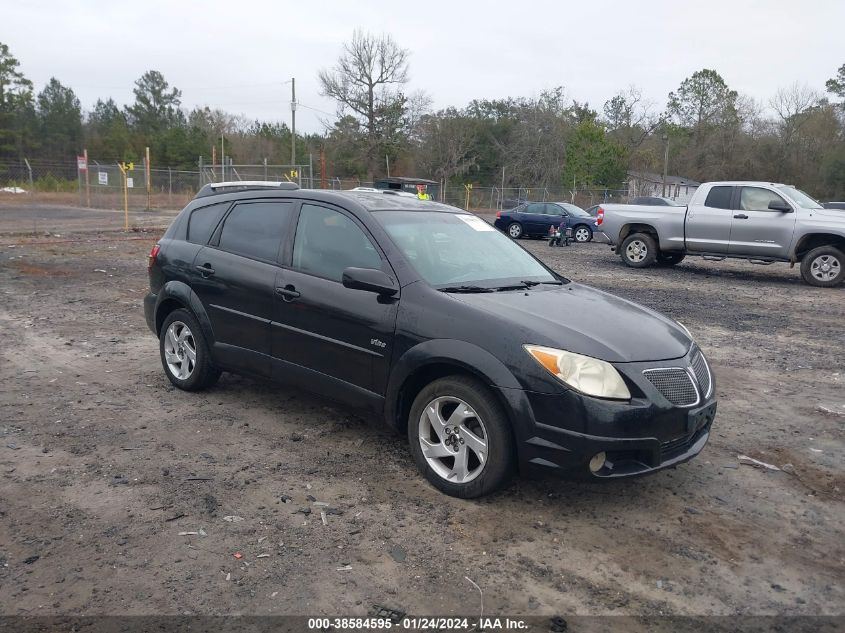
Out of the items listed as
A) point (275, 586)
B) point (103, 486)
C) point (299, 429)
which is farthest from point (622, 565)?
point (103, 486)

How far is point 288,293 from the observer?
4680mm

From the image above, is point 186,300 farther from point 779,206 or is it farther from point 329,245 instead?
point 779,206

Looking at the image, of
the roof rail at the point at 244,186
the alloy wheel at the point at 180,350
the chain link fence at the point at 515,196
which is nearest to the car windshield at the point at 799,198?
the roof rail at the point at 244,186

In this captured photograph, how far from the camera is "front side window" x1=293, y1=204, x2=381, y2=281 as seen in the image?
14.7 feet

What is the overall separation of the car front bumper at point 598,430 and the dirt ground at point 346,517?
346 millimetres

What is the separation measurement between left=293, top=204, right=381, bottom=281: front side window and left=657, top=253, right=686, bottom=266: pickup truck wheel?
1221 centimetres

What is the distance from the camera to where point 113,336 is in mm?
7715

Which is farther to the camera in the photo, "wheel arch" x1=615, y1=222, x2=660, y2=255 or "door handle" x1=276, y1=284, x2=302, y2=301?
"wheel arch" x1=615, y1=222, x2=660, y2=255

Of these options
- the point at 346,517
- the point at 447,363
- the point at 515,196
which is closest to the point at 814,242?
the point at 447,363

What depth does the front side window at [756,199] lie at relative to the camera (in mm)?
13375

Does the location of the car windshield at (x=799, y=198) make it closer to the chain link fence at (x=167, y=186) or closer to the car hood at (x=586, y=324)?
the car hood at (x=586, y=324)

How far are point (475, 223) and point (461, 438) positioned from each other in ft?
6.52

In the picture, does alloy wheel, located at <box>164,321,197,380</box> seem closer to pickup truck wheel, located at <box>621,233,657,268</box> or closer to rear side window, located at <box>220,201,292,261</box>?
rear side window, located at <box>220,201,292,261</box>

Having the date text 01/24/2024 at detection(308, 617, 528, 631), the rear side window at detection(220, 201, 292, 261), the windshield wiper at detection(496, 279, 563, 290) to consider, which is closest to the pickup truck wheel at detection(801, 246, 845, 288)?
the windshield wiper at detection(496, 279, 563, 290)
